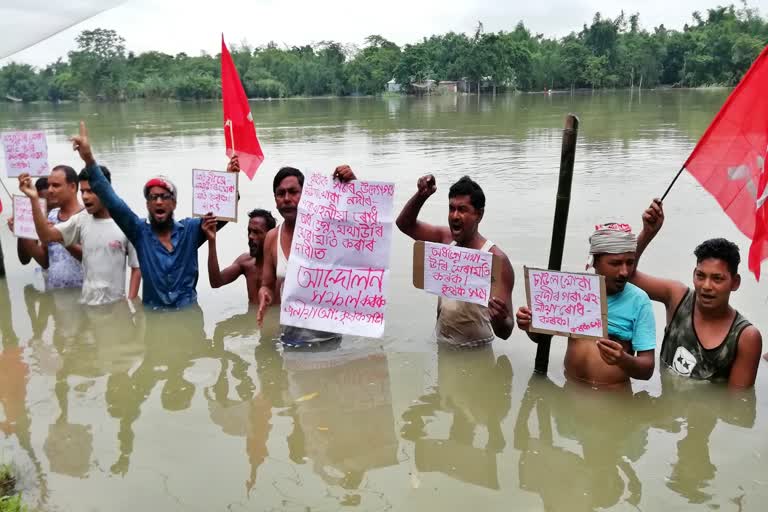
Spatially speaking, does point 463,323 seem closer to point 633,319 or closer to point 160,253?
point 633,319

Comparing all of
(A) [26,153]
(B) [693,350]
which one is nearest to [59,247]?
(A) [26,153]

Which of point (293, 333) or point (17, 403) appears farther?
point (293, 333)

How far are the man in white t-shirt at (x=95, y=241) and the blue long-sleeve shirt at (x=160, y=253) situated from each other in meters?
0.34

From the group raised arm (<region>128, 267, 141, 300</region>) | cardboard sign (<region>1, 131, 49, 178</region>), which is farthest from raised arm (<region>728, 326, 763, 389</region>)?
cardboard sign (<region>1, 131, 49, 178</region>)

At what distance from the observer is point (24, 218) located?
6.84m

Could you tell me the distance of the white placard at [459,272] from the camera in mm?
4922

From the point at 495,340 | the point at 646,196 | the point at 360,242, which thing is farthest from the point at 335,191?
the point at 646,196

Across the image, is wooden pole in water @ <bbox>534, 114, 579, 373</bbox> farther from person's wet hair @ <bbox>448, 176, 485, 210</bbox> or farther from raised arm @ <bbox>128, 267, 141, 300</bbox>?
raised arm @ <bbox>128, 267, 141, 300</bbox>

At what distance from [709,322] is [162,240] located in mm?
4160

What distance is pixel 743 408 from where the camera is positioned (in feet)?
15.2

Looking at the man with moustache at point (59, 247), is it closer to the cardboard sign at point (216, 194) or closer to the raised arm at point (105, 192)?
the raised arm at point (105, 192)

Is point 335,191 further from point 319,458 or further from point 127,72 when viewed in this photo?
point 127,72

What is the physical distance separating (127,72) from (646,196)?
89.0m

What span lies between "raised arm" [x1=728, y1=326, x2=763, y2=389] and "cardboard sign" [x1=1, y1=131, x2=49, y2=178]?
6.27 metres
